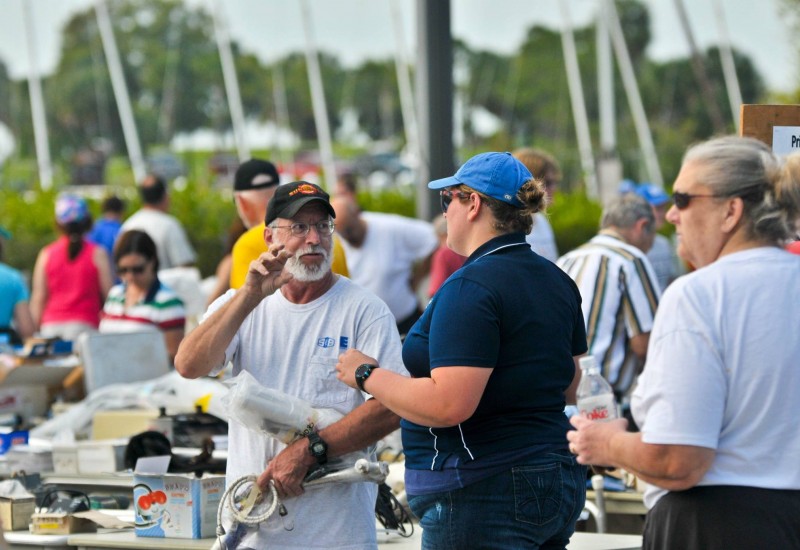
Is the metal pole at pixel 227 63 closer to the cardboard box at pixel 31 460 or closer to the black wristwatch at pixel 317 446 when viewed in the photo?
the cardboard box at pixel 31 460

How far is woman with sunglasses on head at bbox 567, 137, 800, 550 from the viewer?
2.75 meters

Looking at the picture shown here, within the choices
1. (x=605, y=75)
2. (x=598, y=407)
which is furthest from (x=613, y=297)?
(x=605, y=75)

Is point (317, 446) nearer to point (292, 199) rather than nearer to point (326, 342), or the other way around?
point (326, 342)

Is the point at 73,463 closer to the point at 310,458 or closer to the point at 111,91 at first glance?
the point at 310,458

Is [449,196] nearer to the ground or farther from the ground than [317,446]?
farther from the ground

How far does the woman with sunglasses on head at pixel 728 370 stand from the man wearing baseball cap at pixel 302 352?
3.57 feet

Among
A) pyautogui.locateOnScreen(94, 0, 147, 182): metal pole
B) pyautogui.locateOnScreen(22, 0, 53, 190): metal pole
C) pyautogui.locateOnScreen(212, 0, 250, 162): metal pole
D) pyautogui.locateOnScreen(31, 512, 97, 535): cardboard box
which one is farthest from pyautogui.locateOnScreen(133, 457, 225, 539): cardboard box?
pyautogui.locateOnScreen(212, 0, 250, 162): metal pole

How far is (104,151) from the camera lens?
164 ft

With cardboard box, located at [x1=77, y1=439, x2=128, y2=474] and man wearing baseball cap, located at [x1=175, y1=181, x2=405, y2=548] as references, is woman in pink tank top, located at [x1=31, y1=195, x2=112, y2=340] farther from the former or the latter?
man wearing baseball cap, located at [x1=175, y1=181, x2=405, y2=548]

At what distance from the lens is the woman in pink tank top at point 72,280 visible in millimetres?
9281

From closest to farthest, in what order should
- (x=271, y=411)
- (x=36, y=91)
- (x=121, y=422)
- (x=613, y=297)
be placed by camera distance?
(x=271, y=411) < (x=613, y=297) < (x=121, y=422) < (x=36, y=91)

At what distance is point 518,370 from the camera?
3.34 m

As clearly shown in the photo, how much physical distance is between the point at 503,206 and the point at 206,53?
1978 inches

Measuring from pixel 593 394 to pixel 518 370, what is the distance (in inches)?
23.2
